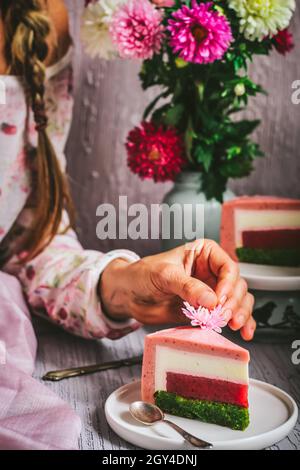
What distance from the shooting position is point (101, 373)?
0.96 meters

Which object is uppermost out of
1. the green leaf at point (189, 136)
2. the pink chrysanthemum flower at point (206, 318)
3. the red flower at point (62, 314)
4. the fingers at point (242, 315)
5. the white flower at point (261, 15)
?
the white flower at point (261, 15)

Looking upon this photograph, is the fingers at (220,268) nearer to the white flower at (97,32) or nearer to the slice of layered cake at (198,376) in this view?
the slice of layered cake at (198,376)

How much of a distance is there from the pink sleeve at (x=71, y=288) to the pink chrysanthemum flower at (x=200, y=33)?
309 mm

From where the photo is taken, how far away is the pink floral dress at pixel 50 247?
3.38 feet

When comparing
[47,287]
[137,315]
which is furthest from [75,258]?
[137,315]

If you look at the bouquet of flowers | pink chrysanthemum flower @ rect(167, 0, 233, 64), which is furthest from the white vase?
pink chrysanthemum flower @ rect(167, 0, 233, 64)

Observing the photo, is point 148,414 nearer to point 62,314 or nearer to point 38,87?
point 62,314

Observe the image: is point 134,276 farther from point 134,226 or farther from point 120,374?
point 134,226

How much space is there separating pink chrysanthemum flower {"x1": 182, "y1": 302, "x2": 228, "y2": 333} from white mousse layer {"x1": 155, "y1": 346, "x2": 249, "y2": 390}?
41 mm

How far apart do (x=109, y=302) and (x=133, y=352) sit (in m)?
0.09

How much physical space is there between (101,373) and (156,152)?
369mm

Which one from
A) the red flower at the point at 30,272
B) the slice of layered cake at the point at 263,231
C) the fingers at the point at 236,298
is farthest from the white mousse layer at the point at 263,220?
the red flower at the point at 30,272

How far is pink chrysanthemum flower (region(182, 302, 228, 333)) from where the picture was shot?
81 centimetres
